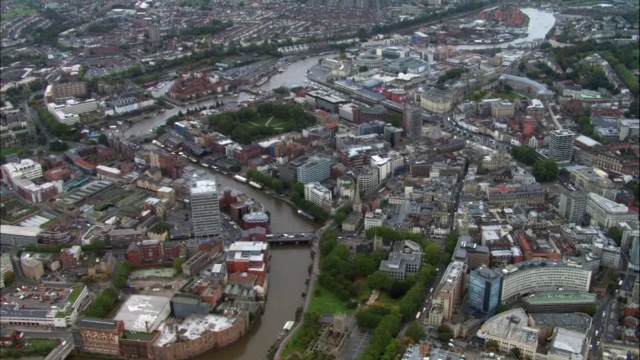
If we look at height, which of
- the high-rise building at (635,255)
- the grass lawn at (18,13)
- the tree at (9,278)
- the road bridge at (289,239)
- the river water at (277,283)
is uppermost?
the high-rise building at (635,255)

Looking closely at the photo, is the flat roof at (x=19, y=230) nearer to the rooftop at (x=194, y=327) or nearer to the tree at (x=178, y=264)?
the tree at (x=178, y=264)

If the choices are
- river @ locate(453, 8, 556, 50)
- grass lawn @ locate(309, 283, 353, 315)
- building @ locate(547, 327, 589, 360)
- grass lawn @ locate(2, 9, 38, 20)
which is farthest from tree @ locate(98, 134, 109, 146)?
grass lawn @ locate(2, 9, 38, 20)

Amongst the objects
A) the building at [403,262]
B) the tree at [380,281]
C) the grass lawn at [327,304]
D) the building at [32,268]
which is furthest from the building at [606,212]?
the building at [32,268]

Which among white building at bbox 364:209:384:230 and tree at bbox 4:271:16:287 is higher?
white building at bbox 364:209:384:230

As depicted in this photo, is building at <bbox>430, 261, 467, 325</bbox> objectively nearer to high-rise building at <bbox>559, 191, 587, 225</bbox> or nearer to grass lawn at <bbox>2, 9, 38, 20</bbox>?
high-rise building at <bbox>559, 191, 587, 225</bbox>

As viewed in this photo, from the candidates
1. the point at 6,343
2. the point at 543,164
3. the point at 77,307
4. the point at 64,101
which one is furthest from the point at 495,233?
the point at 64,101
